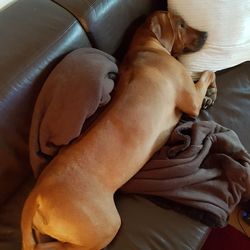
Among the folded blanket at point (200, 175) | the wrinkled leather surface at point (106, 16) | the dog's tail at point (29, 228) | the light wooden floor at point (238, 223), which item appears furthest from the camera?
the light wooden floor at point (238, 223)

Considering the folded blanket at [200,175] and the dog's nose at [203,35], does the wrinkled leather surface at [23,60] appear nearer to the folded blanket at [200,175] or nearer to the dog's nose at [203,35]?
the folded blanket at [200,175]

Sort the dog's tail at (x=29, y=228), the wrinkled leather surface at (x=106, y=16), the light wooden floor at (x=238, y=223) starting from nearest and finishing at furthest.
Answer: the dog's tail at (x=29, y=228) → the wrinkled leather surface at (x=106, y=16) → the light wooden floor at (x=238, y=223)

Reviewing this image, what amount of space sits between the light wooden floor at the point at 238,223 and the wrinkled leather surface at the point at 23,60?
0.86 metres

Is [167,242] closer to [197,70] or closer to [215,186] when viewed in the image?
[215,186]

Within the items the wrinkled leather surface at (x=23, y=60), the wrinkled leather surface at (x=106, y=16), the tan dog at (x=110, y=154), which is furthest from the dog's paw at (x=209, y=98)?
the wrinkled leather surface at (x=23, y=60)

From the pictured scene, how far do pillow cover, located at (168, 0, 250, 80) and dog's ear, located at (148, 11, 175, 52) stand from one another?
66 millimetres

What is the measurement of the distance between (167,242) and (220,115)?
1.95 feet

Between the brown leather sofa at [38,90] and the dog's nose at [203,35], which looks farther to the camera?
the dog's nose at [203,35]

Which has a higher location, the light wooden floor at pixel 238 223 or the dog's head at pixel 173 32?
the dog's head at pixel 173 32

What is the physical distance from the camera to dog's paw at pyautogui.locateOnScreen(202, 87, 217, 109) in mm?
1483

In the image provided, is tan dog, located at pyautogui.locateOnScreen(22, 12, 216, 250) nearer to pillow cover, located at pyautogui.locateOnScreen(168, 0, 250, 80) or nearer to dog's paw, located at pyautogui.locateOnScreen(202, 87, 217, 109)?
dog's paw, located at pyautogui.locateOnScreen(202, 87, 217, 109)

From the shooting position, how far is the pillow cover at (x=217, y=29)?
1458mm

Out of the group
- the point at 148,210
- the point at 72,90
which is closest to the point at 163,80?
the point at 72,90

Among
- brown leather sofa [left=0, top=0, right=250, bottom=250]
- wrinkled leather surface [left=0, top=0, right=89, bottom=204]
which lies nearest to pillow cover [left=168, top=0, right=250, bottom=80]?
brown leather sofa [left=0, top=0, right=250, bottom=250]
